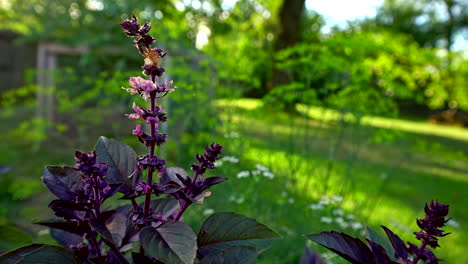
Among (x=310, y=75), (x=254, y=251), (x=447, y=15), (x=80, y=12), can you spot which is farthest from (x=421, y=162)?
(x=447, y=15)

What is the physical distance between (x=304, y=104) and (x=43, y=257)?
2713mm

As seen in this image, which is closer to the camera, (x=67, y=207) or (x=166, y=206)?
(x=67, y=207)

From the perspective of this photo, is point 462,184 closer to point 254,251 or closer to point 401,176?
point 401,176

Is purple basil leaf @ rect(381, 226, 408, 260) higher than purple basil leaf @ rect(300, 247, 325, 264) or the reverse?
higher

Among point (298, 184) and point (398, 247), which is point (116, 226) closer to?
point (398, 247)

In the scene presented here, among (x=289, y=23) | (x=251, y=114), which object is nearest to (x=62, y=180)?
(x=251, y=114)

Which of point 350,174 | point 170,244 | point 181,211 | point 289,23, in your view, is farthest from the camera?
point 289,23

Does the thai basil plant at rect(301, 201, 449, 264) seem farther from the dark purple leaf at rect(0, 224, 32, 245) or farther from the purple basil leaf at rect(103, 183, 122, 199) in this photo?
the dark purple leaf at rect(0, 224, 32, 245)

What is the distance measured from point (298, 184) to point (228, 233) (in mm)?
3318

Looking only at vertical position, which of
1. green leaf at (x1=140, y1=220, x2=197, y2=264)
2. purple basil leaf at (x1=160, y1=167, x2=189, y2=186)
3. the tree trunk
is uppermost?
the tree trunk

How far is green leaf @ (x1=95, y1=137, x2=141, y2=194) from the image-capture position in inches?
27.1

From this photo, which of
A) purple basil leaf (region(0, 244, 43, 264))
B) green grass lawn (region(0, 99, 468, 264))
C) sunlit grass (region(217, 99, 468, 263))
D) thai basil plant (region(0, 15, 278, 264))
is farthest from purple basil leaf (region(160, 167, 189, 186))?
sunlit grass (region(217, 99, 468, 263))

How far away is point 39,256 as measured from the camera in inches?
23.6

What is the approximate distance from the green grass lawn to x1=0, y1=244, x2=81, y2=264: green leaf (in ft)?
2.18
